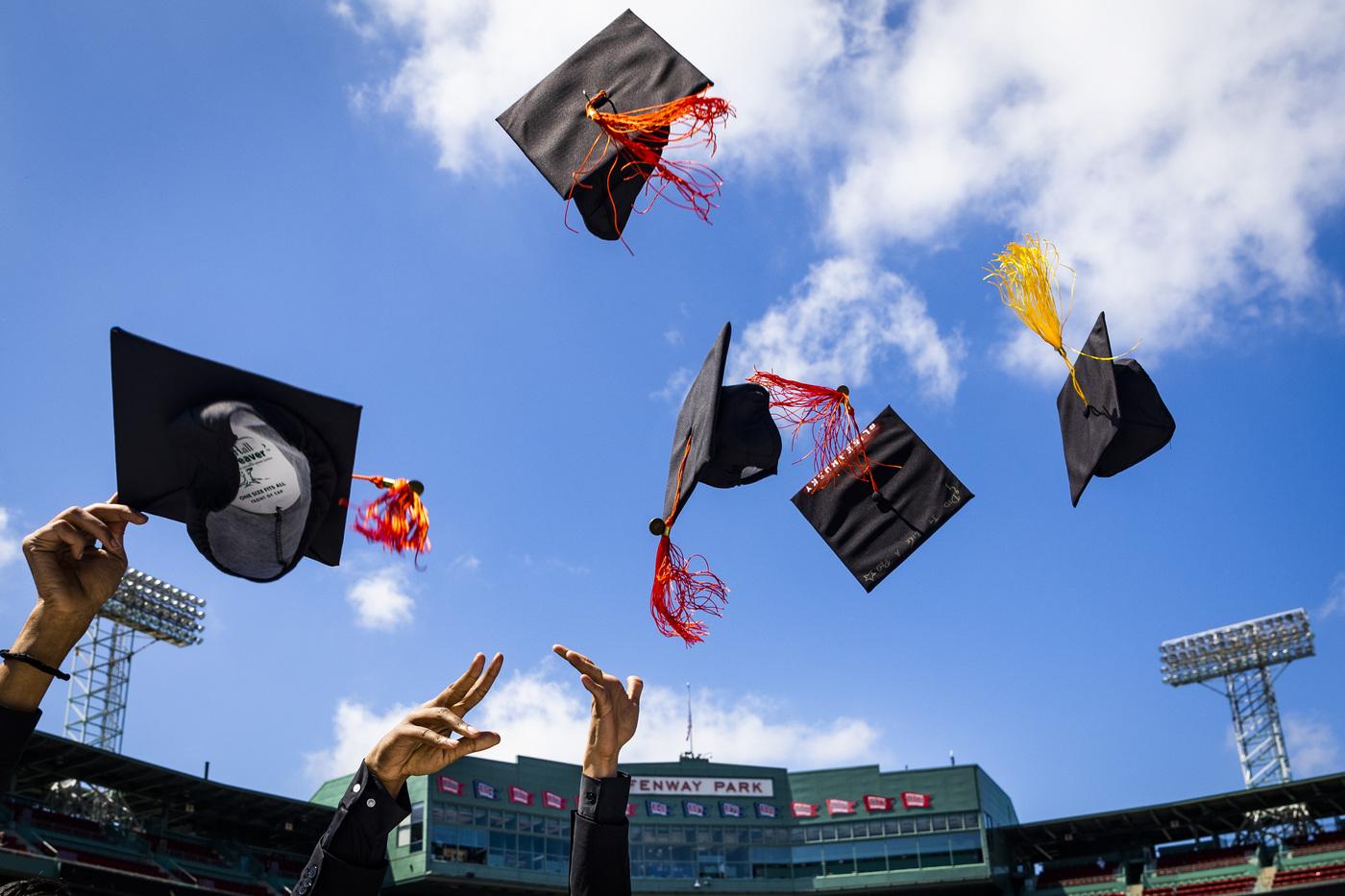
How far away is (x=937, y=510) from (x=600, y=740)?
14.2 ft

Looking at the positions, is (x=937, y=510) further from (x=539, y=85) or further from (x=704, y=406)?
(x=539, y=85)

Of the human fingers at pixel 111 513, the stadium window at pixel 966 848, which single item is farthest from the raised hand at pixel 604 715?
the stadium window at pixel 966 848

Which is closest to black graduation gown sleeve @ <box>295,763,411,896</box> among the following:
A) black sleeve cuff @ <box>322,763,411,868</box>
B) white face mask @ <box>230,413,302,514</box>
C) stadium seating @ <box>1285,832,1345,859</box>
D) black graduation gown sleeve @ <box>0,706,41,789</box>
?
black sleeve cuff @ <box>322,763,411,868</box>

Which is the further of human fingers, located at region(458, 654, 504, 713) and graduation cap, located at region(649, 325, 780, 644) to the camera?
graduation cap, located at region(649, 325, 780, 644)

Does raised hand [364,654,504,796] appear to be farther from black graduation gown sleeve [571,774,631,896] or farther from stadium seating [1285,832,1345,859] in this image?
stadium seating [1285,832,1345,859]

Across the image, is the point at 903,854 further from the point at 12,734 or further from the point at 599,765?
the point at 12,734

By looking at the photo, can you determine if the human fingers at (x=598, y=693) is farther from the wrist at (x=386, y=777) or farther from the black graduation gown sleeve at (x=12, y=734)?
the black graduation gown sleeve at (x=12, y=734)

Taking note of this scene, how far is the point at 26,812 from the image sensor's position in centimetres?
2858

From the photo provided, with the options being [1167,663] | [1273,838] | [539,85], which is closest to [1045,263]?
[539,85]

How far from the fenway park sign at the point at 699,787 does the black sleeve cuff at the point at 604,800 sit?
37.2 metres

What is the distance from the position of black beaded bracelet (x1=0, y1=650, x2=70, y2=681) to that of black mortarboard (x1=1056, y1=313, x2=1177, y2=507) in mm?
5803

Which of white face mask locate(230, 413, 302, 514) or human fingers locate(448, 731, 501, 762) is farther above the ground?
white face mask locate(230, 413, 302, 514)

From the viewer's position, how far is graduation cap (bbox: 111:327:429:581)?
13.6 ft

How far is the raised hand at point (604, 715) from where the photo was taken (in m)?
3.41
